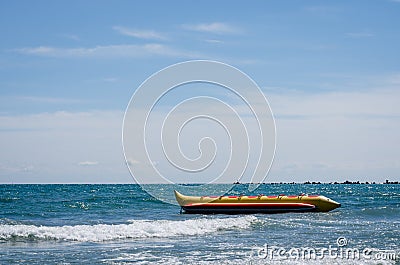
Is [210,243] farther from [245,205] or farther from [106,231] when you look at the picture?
[245,205]

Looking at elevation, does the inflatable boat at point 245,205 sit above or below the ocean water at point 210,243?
above

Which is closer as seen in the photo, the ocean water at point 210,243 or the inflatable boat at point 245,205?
the ocean water at point 210,243

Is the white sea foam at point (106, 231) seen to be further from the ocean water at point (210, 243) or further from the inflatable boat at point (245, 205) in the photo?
the inflatable boat at point (245, 205)

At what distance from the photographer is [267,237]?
20.6 m

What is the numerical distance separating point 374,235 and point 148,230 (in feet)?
28.3

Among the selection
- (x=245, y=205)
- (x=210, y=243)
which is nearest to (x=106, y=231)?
(x=210, y=243)

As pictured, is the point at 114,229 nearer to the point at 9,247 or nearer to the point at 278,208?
the point at 9,247

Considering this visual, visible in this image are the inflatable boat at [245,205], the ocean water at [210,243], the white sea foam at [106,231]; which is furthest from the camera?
the inflatable boat at [245,205]

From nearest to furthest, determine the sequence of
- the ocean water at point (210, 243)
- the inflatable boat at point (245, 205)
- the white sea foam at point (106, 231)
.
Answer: the ocean water at point (210, 243) < the white sea foam at point (106, 231) < the inflatable boat at point (245, 205)

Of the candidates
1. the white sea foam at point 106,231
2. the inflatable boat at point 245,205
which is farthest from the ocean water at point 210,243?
the inflatable boat at point 245,205

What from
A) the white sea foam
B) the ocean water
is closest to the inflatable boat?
the ocean water

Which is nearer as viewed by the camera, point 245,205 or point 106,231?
point 106,231

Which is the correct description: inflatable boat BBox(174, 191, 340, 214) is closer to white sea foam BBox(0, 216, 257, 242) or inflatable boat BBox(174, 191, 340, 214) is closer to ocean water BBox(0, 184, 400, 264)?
ocean water BBox(0, 184, 400, 264)

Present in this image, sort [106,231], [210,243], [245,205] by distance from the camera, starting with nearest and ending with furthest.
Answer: [210,243] < [106,231] < [245,205]
